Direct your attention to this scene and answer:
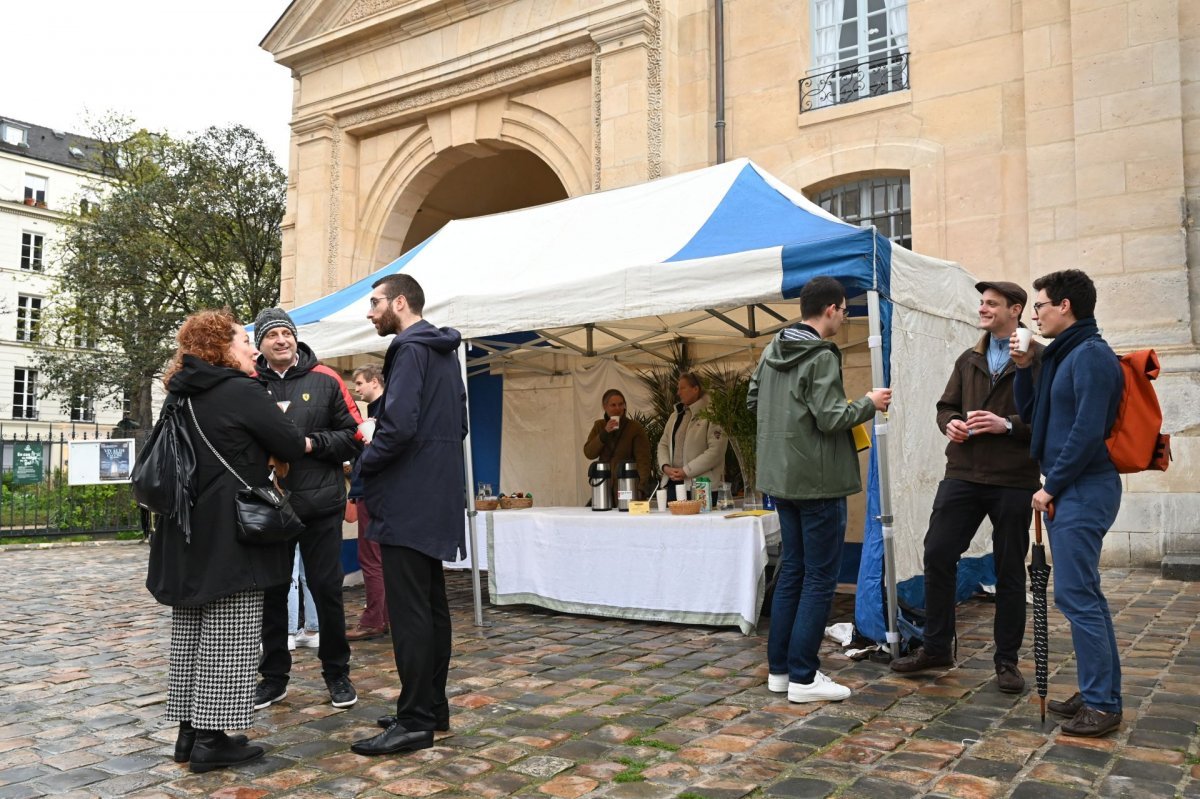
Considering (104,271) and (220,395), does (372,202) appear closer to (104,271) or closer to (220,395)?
(104,271)

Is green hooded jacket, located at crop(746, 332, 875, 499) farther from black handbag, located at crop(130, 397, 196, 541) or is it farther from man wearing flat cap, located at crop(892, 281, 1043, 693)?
black handbag, located at crop(130, 397, 196, 541)

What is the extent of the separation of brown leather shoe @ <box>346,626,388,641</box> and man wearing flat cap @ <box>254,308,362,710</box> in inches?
53.3

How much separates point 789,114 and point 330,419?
7955 millimetres

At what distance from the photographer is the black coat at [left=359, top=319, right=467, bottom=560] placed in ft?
11.7

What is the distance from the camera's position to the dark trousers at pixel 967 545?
441cm

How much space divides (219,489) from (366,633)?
277cm

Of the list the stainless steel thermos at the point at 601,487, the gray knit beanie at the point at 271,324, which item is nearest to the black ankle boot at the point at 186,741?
the gray knit beanie at the point at 271,324

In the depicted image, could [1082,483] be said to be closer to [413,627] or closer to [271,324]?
[413,627]

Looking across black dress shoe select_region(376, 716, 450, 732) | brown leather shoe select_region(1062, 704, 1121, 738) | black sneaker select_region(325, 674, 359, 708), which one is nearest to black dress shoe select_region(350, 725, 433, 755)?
black dress shoe select_region(376, 716, 450, 732)

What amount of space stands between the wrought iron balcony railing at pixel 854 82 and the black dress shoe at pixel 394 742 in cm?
894

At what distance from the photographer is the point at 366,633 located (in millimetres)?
5965

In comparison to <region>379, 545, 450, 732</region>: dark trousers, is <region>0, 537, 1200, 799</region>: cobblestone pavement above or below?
below

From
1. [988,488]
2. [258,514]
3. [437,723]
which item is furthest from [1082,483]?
[258,514]

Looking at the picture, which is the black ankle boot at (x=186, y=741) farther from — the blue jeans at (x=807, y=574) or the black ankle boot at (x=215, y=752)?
the blue jeans at (x=807, y=574)
